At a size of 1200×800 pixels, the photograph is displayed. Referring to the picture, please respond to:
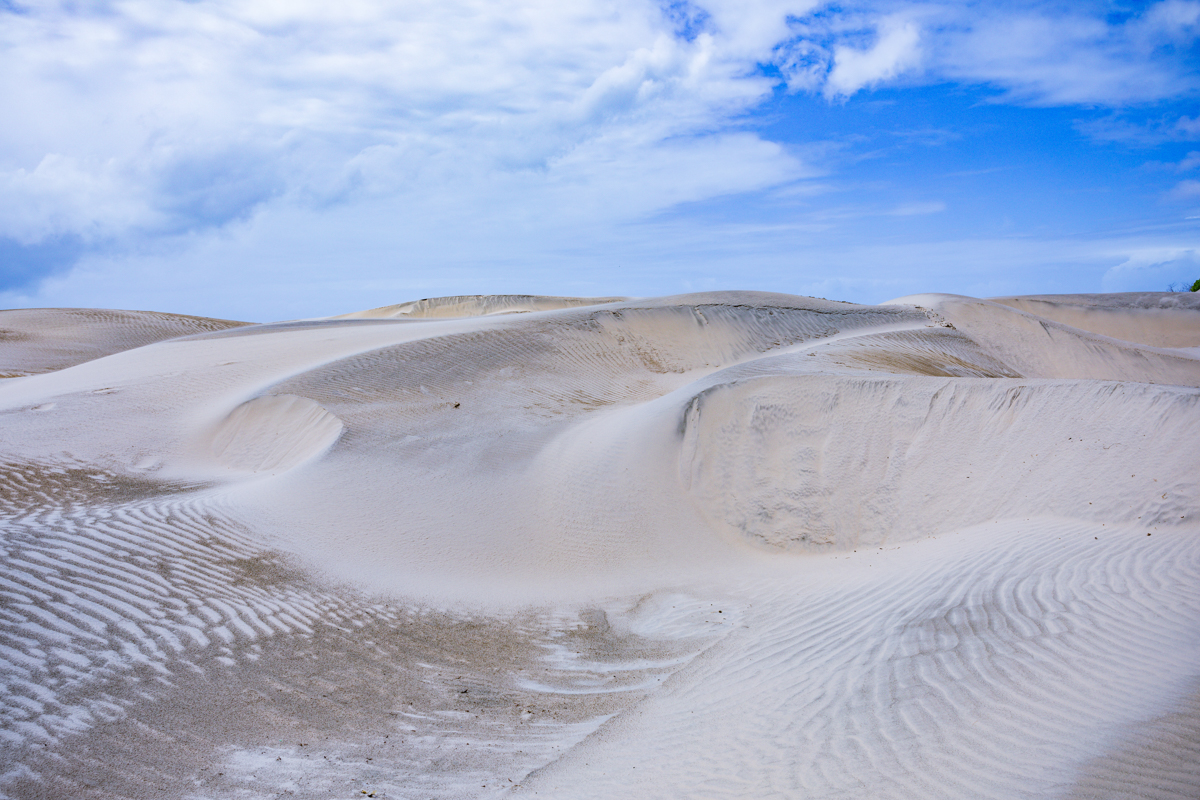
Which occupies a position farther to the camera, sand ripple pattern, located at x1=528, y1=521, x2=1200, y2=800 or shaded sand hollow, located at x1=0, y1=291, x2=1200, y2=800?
shaded sand hollow, located at x1=0, y1=291, x2=1200, y2=800

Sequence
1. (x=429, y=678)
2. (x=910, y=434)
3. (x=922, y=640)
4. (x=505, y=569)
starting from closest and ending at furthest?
1. (x=922, y=640)
2. (x=429, y=678)
3. (x=505, y=569)
4. (x=910, y=434)

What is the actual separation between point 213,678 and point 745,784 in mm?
4064

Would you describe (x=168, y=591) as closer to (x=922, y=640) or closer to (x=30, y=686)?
(x=30, y=686)

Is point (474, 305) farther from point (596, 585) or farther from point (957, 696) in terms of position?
point (957, 696)

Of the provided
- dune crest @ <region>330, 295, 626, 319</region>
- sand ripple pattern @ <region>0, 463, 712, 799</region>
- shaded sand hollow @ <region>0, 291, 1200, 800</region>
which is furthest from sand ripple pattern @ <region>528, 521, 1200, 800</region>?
dune crest @ <region>330, 295, 626, 319</region>

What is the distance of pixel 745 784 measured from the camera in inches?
159

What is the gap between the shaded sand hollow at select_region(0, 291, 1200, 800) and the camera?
4262 mm

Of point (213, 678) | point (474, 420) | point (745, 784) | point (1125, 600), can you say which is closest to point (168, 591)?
point (213, 678)

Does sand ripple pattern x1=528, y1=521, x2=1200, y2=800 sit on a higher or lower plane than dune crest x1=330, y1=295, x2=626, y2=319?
lower

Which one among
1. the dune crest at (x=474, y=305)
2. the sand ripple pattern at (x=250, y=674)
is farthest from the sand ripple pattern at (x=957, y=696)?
the dune crest at (x=474, y=305)

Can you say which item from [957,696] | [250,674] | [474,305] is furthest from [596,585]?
[474,305]

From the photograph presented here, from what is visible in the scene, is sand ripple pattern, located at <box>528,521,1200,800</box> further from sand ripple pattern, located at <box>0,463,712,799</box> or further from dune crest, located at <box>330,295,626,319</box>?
dune crest, located at <box>330,295,626,319</box>

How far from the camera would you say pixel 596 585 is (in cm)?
845

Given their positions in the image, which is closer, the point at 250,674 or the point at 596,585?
A: the point at 250,674
